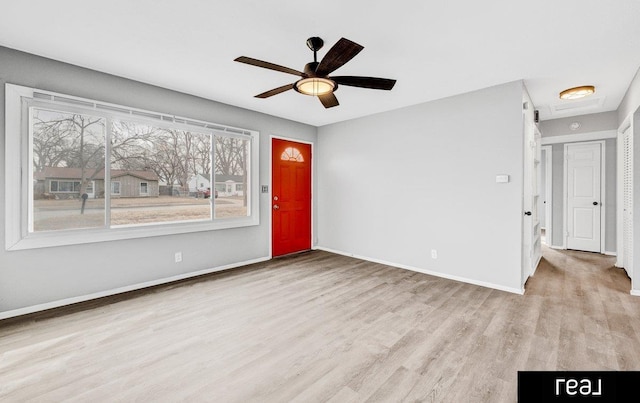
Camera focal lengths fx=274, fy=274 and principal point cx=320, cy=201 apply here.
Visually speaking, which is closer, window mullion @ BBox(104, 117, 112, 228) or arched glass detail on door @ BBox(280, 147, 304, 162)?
window mullion @ BBox(104, 117, 112, 228)

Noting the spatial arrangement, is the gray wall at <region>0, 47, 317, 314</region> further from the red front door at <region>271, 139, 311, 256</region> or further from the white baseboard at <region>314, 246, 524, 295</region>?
the white baseboard at <region>314, 246, 524, 295</region>

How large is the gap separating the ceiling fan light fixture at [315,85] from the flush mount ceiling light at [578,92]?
3280 mm

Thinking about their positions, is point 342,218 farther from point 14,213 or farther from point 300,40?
point 14,213

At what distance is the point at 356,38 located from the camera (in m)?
2.42

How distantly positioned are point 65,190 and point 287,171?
319 centimetres

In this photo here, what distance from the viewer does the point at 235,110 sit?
174 inches

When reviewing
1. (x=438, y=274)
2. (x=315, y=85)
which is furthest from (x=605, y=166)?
(x=315, y=85)

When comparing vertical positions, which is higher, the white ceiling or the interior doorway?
the white ceiling

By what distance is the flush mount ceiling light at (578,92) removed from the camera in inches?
135

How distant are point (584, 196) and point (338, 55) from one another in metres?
6.10

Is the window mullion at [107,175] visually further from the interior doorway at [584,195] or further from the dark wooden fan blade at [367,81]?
the interior doorway at [584,195]

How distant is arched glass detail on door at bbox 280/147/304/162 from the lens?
5.23 m

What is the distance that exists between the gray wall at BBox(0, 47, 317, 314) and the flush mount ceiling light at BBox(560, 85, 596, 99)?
4476 mm

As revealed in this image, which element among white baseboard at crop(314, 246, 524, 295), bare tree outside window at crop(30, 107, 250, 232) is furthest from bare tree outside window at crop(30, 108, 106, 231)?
white baseboard at crop(314, 246, 524, 295)
